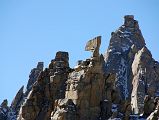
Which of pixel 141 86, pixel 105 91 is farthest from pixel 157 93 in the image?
pixel 105 91

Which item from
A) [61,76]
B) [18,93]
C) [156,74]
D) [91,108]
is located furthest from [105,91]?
[18,93]

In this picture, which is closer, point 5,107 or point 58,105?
point 58,105

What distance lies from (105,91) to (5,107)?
74.8 metres

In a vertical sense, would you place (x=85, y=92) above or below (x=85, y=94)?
above

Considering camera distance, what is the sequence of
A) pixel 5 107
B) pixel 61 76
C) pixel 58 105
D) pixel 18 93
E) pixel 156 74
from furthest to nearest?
pixel 18 93 → pixel 5 107 → pixel 156 74 → pixel 61 76 → pixel 58 105

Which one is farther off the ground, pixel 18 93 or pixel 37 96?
pixel 18 93

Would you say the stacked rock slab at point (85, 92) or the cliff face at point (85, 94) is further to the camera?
the cliff face at point (85, 94)

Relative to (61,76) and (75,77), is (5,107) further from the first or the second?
(75,77)

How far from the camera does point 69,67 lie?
104750 mm

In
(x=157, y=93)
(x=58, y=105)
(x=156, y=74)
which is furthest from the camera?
(x=156, y=74)

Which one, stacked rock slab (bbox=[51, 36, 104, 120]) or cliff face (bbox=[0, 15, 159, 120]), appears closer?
stacked rock slab (bbox=[51, 36, 104, 120])

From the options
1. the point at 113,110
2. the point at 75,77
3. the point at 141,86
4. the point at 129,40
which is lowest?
the point at 113,110

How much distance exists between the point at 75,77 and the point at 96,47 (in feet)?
21.9

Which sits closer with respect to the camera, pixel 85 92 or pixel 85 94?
pixel 85 94
